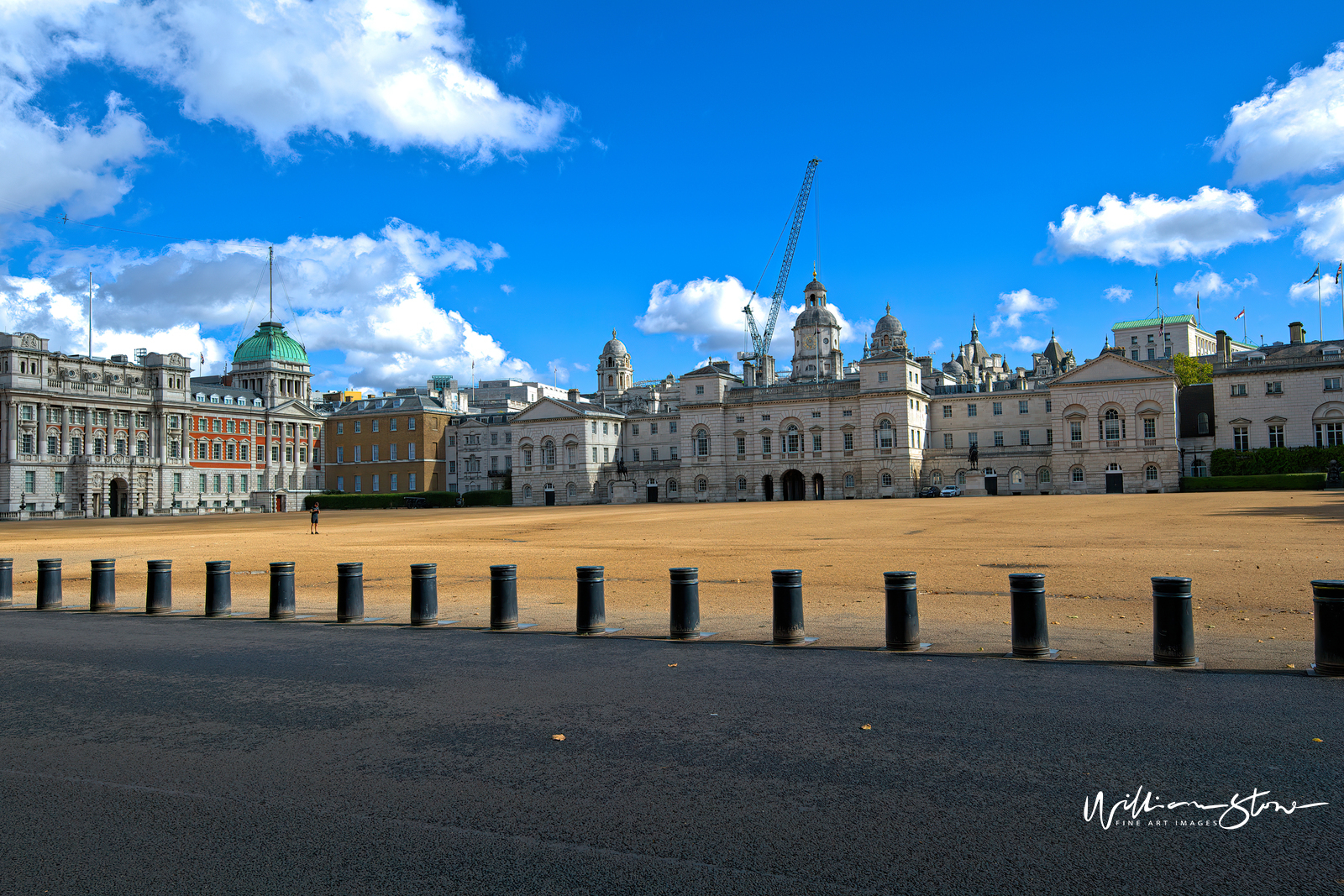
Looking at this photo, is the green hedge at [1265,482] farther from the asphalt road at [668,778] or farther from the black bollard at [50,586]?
the black bollard at [50,586]

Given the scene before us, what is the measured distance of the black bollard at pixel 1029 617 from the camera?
10.7 meters

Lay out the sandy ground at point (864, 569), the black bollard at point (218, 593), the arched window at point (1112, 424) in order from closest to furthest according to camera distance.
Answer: the sandy ground at point (864, 569), the black bollard at point (218, 593), the arched window at point (1112, 424)

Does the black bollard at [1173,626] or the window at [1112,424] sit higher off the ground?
the window at [1112,424]

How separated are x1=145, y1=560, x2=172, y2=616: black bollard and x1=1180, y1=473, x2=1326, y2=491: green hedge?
69795 mm

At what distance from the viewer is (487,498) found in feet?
328

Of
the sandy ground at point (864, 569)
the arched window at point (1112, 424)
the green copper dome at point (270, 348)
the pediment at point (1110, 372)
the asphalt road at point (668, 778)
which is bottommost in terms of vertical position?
the asphalt road at point (668, 778)

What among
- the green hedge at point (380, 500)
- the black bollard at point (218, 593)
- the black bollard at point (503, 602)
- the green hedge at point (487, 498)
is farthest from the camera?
the green hedge at point (380, 500)

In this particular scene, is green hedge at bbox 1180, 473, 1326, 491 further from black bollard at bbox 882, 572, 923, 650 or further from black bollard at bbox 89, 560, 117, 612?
black bollard at bbox 89, 560, 117, 612

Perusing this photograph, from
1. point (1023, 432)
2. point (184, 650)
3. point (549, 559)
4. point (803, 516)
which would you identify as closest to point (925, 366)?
point (1023, 432)

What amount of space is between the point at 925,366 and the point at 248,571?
96929 millimetres

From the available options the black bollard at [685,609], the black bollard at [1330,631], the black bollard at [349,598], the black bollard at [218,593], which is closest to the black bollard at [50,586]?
the black bollard at [218,593]

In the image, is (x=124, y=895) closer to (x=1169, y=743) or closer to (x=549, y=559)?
(x=1169, y=743)

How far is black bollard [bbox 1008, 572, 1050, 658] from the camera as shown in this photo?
10664 mm

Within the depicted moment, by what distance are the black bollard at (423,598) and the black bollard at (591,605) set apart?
8.81 feet
